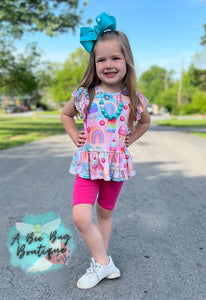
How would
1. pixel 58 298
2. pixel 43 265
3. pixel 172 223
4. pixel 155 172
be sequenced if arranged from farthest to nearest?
pixel 155 172
pixel 172 223
pixel 43 265
pixel 58 298

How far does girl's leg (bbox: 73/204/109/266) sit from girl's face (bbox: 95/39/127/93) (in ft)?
2.89

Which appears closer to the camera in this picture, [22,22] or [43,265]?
[43,265]

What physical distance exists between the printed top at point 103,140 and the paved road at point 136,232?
77 centimetres

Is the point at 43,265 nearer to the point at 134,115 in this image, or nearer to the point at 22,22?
the point at 134,115

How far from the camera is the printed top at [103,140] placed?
2270 mm

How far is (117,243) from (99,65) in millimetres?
1606

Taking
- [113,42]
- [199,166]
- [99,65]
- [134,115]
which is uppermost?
[113,42]

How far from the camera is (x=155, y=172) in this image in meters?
6.37

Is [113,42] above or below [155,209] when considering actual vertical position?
above

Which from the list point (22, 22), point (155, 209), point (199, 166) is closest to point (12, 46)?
point (22, 22)

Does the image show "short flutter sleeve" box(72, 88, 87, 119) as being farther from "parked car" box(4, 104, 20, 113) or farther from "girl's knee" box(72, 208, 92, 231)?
"parked car" box(4, 104, 20, 113)

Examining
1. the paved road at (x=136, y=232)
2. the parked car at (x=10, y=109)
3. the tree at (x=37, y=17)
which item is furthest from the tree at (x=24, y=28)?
the parked car at (x=10, y=109)

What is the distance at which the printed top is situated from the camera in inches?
89.4

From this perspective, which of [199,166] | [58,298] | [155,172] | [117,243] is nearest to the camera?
[58,298]
